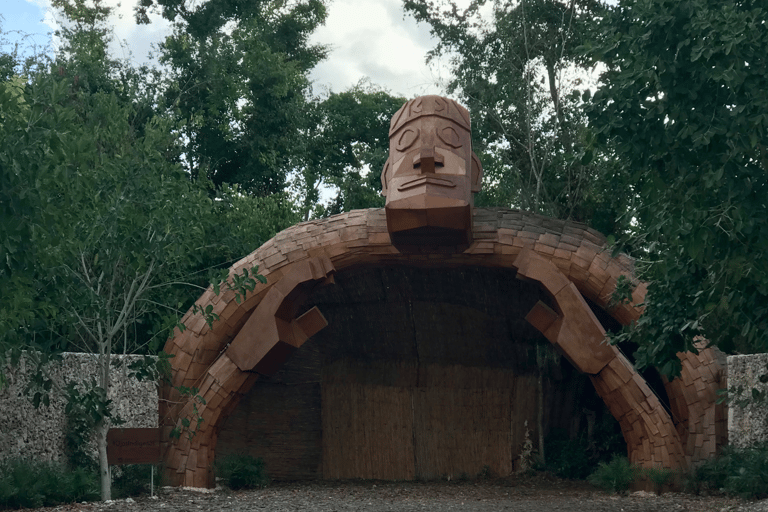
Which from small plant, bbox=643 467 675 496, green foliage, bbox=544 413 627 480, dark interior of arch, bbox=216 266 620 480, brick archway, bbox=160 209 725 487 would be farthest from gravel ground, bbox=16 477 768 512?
dark interior of arch, bbox=216 266 620 480

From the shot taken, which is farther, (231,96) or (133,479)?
(231,96)

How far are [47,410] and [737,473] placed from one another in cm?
777

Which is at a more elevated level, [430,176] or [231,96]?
[231,96]

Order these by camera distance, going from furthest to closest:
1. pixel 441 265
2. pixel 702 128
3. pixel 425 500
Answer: pixel 441 265 < pixel 425 500 < pixel 702 128

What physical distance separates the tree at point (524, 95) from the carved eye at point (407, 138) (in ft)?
19.6

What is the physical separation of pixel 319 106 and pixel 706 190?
19.1 m

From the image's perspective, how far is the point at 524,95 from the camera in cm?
1770

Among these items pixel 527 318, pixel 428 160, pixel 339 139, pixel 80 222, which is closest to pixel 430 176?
pixel 428 160

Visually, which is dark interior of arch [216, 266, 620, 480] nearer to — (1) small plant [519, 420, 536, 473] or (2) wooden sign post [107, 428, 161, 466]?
(1) small plant [519, 420, 536, 473]

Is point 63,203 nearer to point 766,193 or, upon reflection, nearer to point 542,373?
point 766,193

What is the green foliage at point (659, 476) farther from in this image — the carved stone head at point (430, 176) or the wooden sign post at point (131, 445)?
the wooden sign post at point (131, 445)

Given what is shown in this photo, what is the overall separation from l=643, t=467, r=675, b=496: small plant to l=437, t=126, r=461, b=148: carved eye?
4.64 m

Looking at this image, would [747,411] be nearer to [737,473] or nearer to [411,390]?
[737,473]

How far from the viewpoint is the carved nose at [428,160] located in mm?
10242
